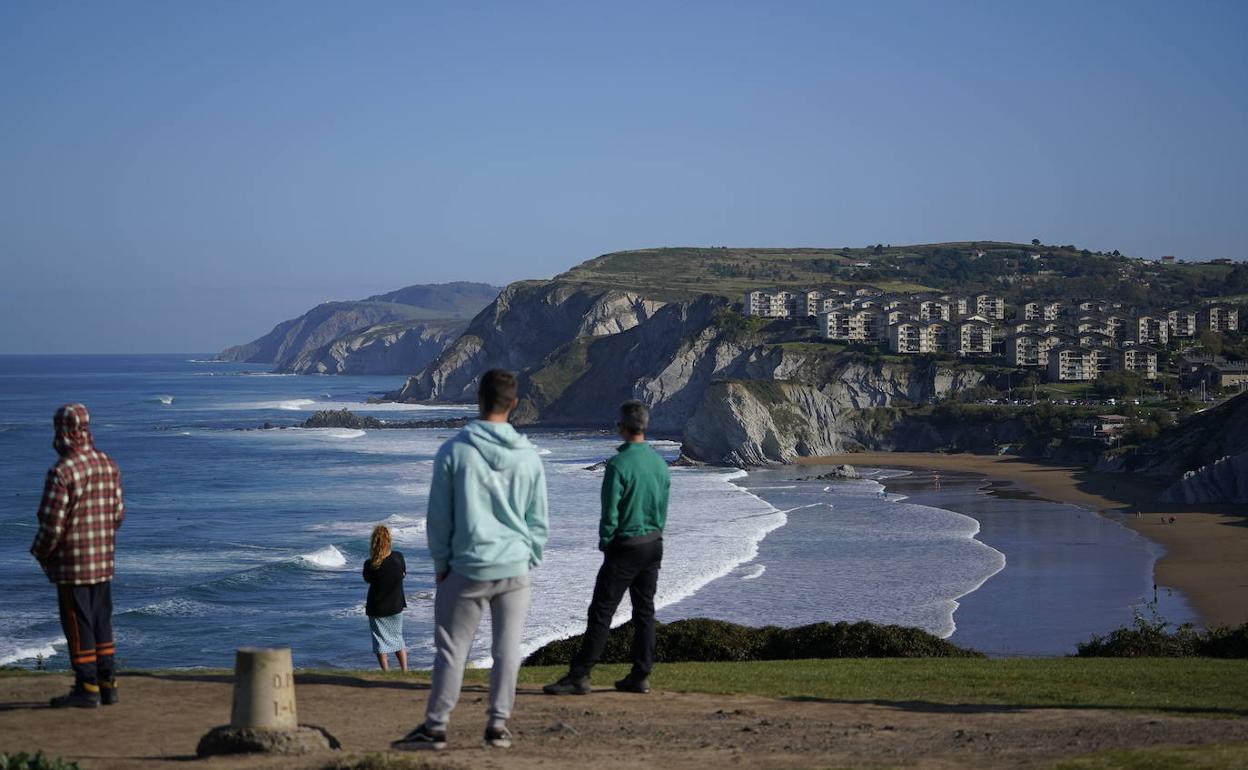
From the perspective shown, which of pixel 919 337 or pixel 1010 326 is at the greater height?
pixel 1010 326

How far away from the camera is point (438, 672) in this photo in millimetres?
6047

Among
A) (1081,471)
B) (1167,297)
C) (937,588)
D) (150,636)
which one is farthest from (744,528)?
(1167,297)

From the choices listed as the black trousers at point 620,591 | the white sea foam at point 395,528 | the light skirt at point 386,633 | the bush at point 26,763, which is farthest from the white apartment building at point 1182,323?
the bush at point 26,763

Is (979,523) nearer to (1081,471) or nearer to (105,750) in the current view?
(1081,471)

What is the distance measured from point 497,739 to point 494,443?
1.47m

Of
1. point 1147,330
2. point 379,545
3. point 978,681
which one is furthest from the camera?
point 1147,330

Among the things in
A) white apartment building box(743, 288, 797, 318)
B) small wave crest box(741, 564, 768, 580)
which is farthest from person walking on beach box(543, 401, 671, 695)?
white apartment building box(743, 288, 797, 318)

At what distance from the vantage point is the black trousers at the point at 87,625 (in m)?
7.30

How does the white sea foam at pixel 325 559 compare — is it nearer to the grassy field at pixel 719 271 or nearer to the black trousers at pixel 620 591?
the black trousers at pixel 620 591

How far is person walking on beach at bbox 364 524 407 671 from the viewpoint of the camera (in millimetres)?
10836

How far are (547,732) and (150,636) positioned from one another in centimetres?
1960

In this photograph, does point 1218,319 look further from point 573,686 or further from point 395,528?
point 573,686

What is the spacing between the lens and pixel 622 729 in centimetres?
723

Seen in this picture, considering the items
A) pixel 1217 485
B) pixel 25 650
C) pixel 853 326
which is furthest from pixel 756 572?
pixel 853 326
